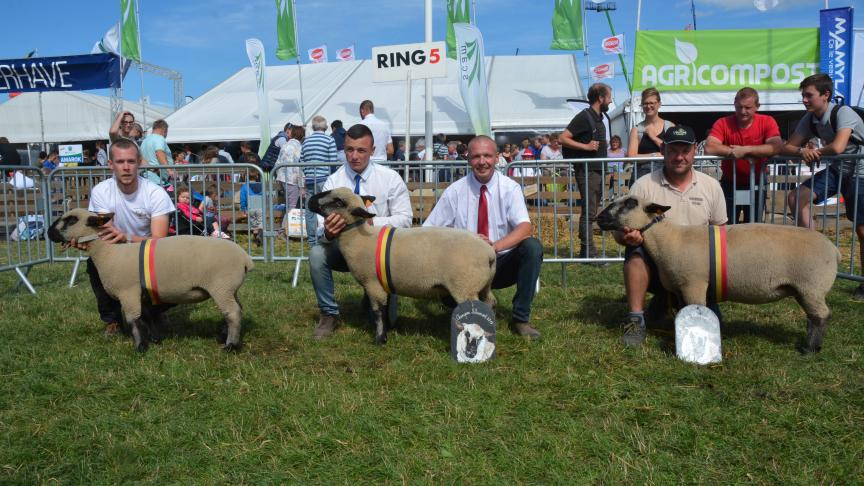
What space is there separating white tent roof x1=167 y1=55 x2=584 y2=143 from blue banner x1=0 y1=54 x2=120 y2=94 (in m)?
9.73

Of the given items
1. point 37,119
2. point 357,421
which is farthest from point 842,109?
point 37,119

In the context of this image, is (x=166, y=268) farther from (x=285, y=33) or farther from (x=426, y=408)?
(x=285, y=33)

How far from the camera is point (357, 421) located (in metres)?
3.52

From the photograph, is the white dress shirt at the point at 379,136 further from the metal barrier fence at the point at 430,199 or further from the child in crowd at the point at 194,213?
the child in crowd at the point at 194,213

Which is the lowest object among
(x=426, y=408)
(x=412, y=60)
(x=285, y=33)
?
(x=426, y=408)

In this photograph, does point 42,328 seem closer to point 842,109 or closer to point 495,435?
point 495,435

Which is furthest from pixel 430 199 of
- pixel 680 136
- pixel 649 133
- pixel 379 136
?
pixel 680 136

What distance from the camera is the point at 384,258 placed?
4875 millimetres

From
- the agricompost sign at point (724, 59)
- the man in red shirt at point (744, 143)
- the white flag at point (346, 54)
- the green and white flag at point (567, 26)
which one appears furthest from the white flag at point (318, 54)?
the man in red shirt at point (744, 143)

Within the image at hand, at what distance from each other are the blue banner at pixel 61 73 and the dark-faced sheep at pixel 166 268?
652cm

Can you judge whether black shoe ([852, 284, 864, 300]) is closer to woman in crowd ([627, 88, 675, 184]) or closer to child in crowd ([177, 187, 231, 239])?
woman in crowd ([627, 88, 675, 184])

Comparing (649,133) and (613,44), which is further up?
(613,44)

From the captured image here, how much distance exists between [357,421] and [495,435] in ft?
2.44

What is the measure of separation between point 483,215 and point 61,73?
Answer: 28.4 feet
